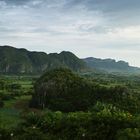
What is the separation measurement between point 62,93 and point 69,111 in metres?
6.55

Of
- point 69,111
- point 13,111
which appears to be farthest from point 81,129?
point 13,111

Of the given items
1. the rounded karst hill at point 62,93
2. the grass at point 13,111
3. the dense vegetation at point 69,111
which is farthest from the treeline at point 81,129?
the rounded karst hill at point 62,93

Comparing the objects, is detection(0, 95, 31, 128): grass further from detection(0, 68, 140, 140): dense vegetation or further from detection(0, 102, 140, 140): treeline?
detection(0, 102, 140, 140): treeline

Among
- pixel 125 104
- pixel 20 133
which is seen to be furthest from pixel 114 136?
pixel 125 104

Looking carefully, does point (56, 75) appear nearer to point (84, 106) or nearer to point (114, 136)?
point (84, 106)

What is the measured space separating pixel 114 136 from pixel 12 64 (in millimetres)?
165628

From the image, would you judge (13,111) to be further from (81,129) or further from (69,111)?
(81,129)

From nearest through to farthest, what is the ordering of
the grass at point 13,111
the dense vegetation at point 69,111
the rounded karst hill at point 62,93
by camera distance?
the dense vegetation at point 69,111 < the grass at point 13,111 < the rounded karst hill at point 62,93

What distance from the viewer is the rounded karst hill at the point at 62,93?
58394mm

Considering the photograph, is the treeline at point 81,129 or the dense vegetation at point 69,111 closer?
the treeline at point 81,129

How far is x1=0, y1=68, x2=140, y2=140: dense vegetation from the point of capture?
32047 millimetres

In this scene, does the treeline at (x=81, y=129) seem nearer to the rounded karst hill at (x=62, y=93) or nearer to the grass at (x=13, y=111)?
the grass at (x=13, y=111)

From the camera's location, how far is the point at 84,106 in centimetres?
5791

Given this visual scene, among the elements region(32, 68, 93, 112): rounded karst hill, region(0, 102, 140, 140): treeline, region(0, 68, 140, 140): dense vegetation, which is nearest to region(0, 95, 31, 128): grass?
region(0, 68, 140, 140): dense vegetation
